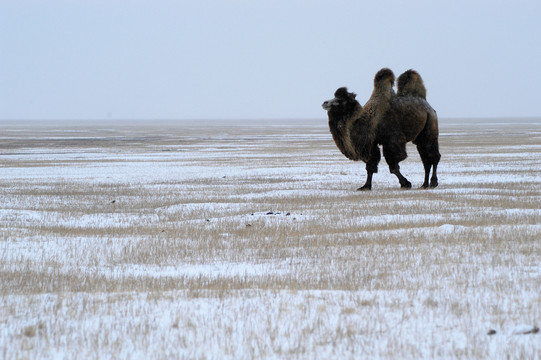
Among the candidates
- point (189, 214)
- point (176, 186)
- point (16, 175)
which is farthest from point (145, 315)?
point (16, 175)

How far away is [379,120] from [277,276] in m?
10.9

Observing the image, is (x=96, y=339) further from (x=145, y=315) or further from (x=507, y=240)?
(x=507, y=240)

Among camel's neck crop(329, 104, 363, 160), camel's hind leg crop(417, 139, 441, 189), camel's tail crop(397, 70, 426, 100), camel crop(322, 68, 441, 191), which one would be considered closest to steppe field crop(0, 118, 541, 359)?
camel's hind leg crop(417, 139, 441, 189)

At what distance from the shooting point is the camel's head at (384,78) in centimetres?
1905

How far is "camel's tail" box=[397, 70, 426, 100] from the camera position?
19359 millimetres

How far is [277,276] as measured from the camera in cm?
848

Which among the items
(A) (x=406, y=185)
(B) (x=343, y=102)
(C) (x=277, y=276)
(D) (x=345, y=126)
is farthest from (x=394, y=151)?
(C) (x=277, y=276)

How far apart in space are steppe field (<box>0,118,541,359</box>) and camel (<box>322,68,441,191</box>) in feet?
3.87

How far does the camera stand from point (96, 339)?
19.5 feet

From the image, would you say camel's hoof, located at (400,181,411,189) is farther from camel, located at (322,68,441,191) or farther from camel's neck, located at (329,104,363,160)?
camel's neck, located at (329,104,363,160)

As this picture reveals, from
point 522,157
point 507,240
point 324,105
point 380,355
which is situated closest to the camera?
point 380,355

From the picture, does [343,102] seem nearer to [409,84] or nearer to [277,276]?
[409,84]

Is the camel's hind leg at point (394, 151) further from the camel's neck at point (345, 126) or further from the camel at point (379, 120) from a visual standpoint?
the camel's neck at point (345, 126)

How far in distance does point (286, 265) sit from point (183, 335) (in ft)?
11.0
